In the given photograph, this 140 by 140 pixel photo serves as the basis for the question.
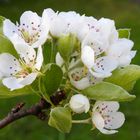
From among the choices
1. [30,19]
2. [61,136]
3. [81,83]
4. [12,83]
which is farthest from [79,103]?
[61,136]

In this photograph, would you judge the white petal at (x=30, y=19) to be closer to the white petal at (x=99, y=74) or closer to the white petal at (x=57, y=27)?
the white petal at (x=57, y=27)

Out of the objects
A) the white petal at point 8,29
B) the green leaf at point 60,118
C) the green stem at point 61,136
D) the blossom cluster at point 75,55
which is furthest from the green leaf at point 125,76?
the green stem at point 61,136

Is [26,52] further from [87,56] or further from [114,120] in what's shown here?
[114,120]

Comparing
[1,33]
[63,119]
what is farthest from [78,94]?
[1,33]

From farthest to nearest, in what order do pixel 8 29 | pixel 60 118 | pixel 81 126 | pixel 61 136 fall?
pixel 81 126
pixel 61 136
pixel 8 29
pixel 60 118

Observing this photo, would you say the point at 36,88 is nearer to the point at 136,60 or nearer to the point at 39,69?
the point at 39,69

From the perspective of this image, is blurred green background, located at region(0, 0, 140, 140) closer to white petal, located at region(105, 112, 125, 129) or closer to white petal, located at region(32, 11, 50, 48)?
white petal, located at region(105, 112, 125, 129)
